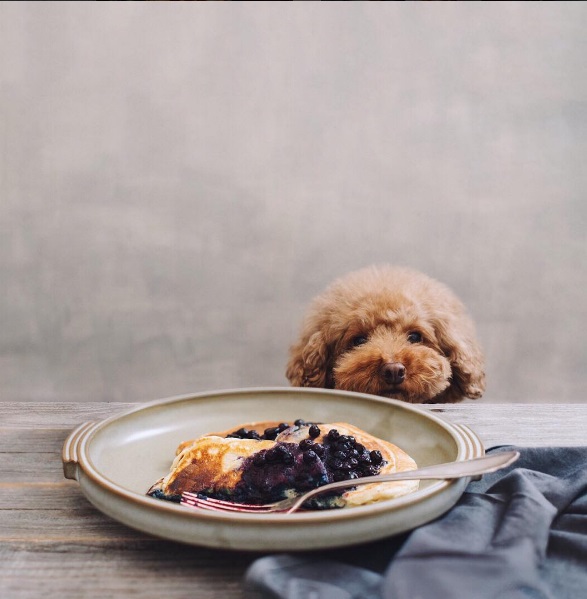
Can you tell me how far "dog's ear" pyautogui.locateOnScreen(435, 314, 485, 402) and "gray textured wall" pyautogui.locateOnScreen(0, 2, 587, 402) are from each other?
3.74 ft

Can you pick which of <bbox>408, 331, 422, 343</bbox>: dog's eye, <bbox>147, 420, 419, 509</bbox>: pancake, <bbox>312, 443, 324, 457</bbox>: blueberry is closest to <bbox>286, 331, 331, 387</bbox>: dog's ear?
<bbox>408, 331, 422, 343</bbox>: dog's eye

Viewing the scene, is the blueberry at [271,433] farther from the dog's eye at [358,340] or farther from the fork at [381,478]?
the dog's eye at [358,340]

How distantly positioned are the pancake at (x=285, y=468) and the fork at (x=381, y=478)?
2 centimetres

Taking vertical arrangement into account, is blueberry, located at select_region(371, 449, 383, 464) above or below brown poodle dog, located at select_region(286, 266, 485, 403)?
above

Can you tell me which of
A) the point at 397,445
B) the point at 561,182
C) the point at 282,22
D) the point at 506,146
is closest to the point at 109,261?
the point at 282,22

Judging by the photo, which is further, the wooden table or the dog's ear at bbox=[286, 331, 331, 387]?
the dog's ear at bbox=[286, 331, 331, 387]

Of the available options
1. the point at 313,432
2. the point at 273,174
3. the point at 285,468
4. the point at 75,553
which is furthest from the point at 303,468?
the point at 273,174

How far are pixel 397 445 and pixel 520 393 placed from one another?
2.44 m

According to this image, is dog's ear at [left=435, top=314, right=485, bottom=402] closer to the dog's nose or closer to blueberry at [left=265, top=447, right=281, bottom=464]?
the dog's nose

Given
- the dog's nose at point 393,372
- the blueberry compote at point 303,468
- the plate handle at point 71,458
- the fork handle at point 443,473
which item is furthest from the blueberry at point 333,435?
the dog's nose at point 393,372

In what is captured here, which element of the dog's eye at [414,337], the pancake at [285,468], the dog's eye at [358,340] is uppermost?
the pancake at [285,468]

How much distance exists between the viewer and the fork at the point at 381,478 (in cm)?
69

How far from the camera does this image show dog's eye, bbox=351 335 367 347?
1.93 m

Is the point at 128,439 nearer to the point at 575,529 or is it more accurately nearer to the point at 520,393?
the point at 575,529
